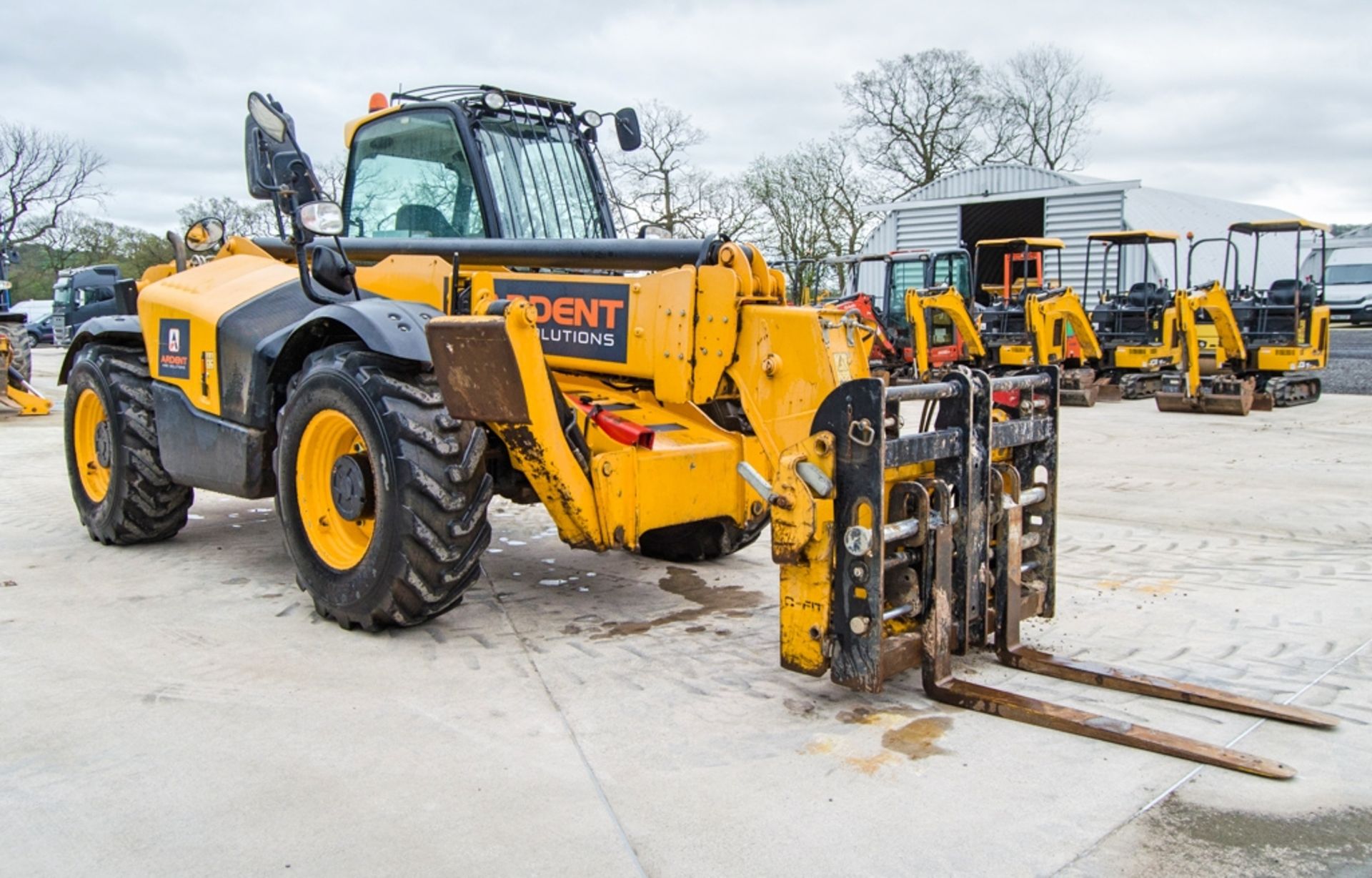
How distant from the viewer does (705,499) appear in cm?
490

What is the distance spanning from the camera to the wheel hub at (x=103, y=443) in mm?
6633

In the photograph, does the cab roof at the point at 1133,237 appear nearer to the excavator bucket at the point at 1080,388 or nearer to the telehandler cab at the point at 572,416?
the excavator bucket at the point at 1080,388

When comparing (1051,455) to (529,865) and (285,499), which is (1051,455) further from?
(285,499)

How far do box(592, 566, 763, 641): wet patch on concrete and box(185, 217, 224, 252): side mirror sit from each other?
3351mm

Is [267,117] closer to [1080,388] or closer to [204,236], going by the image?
[204,236]

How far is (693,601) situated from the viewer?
18.0 ft

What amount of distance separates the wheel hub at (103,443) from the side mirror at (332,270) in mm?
2012

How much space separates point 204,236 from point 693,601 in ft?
12.2

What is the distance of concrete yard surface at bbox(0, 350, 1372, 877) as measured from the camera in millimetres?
3025

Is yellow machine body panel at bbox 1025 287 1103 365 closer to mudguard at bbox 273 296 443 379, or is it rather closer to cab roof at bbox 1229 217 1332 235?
cab roof at bbox 1229 217 1332 235

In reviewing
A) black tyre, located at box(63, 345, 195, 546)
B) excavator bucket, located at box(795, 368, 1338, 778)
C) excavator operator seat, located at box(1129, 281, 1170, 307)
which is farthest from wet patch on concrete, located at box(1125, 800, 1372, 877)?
excavator operator seat, located at box(1129, 281, 1170, 307)

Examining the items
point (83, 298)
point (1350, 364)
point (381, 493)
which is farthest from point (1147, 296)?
point (83, 298)

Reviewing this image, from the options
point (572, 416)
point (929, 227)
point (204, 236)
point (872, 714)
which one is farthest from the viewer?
point (929, 227)

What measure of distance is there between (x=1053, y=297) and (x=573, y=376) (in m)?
14.0
